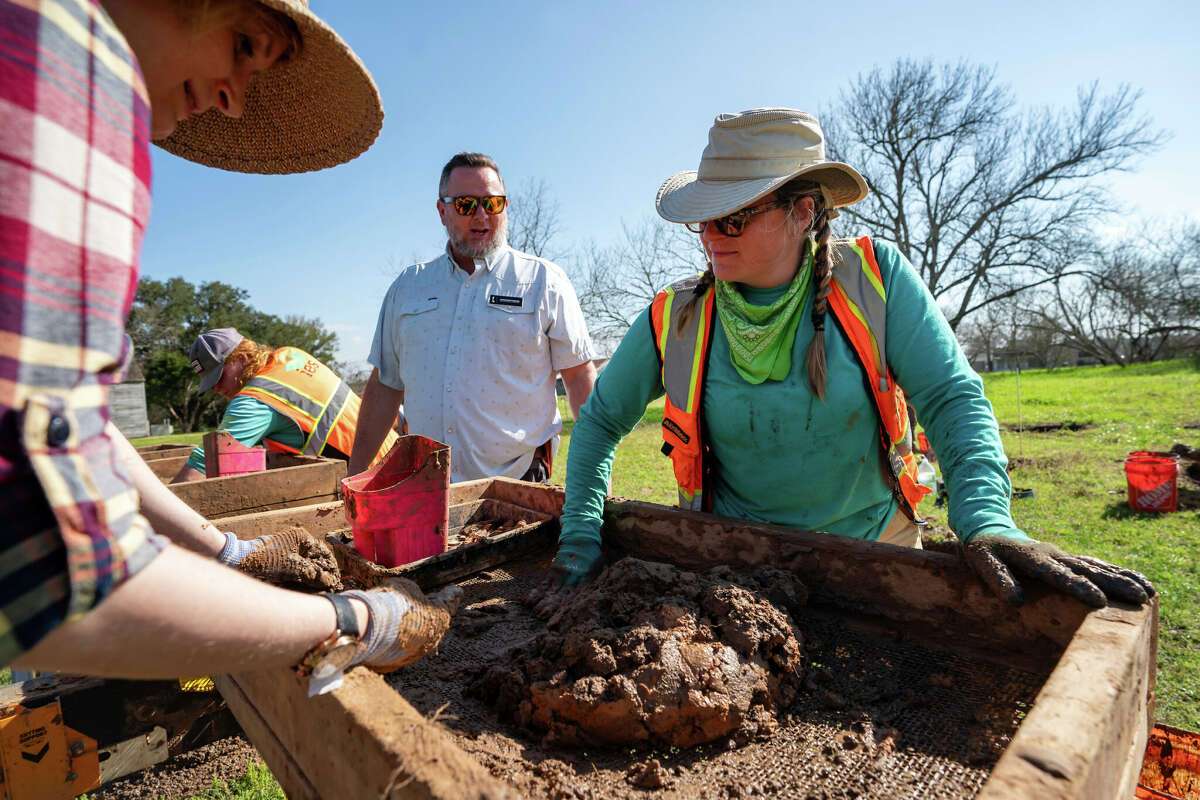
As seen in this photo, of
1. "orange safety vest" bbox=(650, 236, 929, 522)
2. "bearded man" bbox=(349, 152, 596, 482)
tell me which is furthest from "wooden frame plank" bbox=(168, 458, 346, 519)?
"orange safety vest" bbox=(650, 236, 929, 522)

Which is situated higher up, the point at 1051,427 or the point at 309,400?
the point at 309,400

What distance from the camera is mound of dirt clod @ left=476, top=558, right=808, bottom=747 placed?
1316 mm

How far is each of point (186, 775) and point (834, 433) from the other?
3.03m

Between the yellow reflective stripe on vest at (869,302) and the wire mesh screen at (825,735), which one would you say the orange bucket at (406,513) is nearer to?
the wire mesh screen at (825,735)

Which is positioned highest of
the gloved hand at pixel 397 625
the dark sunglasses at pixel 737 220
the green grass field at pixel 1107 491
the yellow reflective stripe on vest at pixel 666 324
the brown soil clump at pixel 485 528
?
the dark sunglasses at pixel 737 220

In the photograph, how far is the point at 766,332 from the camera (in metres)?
2.05

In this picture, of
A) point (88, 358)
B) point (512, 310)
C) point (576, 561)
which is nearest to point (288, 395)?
point (512, 310)

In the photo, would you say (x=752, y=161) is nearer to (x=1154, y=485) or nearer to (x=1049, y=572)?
(x=1049, y=572)

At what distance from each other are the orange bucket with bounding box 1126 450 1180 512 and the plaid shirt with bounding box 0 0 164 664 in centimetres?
795

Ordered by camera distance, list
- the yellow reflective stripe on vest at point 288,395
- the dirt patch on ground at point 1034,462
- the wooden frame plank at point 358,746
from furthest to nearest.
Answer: the dirt patch on ground at point 1034,462, the yellow reflective stripe on vest at point 288,395, the wooden frame plank at point 358,746

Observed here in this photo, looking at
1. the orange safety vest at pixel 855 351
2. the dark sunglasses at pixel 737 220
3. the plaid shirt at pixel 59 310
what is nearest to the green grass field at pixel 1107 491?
the orange safety vest at pixel 855 351

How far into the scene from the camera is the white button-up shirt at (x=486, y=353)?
11.7 feet

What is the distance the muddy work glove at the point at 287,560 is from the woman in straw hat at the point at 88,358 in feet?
2.89

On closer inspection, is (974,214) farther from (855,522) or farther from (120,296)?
(120,296)
